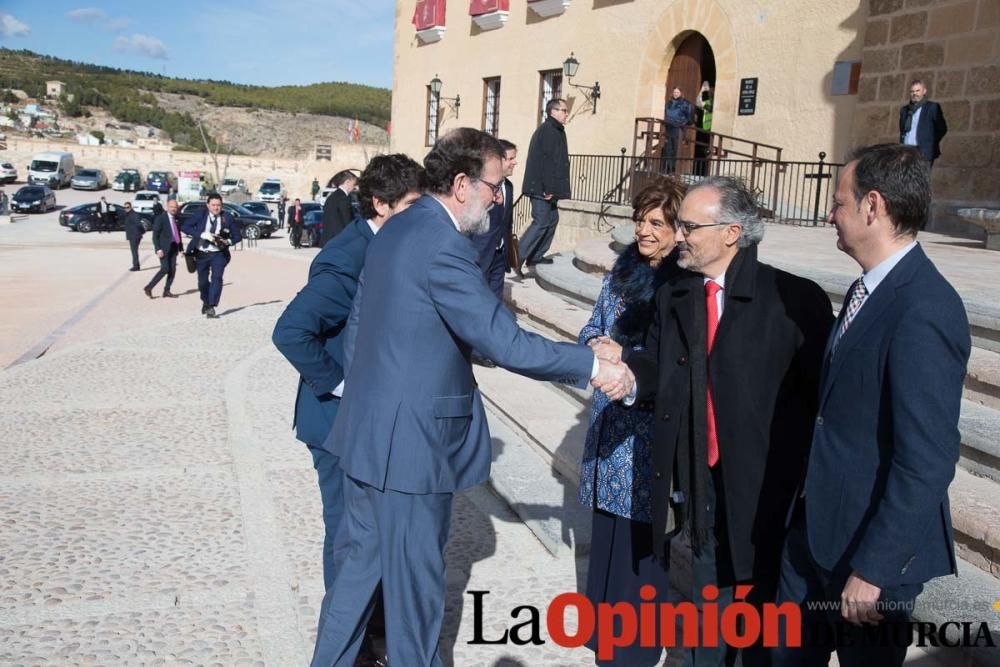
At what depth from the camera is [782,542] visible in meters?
2.68

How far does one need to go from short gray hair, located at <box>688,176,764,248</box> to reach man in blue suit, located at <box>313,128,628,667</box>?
1.99 feet

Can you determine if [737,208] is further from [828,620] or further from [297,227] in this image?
[297,227]

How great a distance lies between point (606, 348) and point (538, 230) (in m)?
6.60

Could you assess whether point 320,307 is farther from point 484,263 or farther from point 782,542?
point 484,263

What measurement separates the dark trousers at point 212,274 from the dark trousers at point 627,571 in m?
9.47

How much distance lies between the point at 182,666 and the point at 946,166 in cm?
1154

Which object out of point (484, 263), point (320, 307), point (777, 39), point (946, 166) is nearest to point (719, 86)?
point (777, 39)

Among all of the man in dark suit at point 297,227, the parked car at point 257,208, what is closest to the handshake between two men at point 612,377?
the man in dark suit at point 297,227

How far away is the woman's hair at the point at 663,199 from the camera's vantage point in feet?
10.6

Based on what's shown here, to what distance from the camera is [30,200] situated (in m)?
37.2

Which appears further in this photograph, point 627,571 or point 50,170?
point 50,170

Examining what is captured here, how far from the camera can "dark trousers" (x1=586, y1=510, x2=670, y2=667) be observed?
3.03 meters

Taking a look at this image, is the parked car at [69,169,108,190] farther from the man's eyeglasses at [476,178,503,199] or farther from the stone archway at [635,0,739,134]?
the man's eyeglasses at [476,178,503,199]

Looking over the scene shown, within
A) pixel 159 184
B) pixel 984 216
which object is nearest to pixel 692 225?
pixel 984 216
